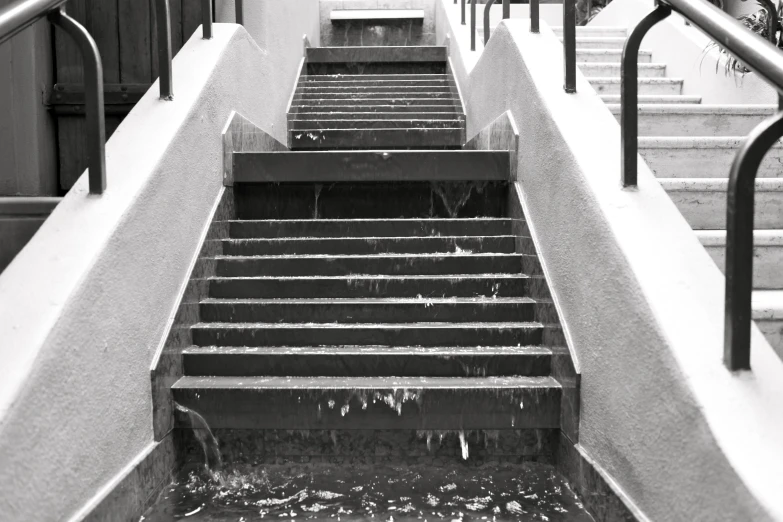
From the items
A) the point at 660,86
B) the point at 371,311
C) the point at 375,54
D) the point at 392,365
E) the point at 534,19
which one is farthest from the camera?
the point at 375,54

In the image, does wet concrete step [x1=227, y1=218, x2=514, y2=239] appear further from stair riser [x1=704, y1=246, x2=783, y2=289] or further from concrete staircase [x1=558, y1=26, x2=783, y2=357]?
stair riser [x1=704, y1=246, x2=783, y2=289]

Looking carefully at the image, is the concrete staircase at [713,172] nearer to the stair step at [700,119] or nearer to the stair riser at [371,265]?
the stair step at [700,119]

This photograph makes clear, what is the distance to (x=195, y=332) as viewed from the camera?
2682 mm

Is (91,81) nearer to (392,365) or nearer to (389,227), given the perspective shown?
(392,365)

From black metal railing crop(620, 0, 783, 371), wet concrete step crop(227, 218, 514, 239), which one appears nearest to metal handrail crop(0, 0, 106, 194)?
wet concrete step crop(227, 218, 514, 239)

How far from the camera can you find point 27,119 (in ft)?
11.4

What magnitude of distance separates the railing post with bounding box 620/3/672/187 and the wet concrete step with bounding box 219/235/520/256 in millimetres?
1097

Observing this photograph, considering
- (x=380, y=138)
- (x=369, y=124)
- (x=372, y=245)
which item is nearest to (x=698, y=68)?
(x=380, y=138)

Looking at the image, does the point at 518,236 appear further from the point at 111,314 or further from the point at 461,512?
the point at 111,314

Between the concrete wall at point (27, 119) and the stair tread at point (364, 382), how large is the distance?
162 cm

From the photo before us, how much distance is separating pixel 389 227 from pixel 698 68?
108 inches

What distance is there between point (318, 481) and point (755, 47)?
1.75m

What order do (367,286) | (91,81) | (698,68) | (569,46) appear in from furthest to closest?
A: 1. (698,68)
2. (367,286)
3. (569,46)
4. (91,81)

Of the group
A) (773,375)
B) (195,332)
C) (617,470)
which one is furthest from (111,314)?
(773,375)
